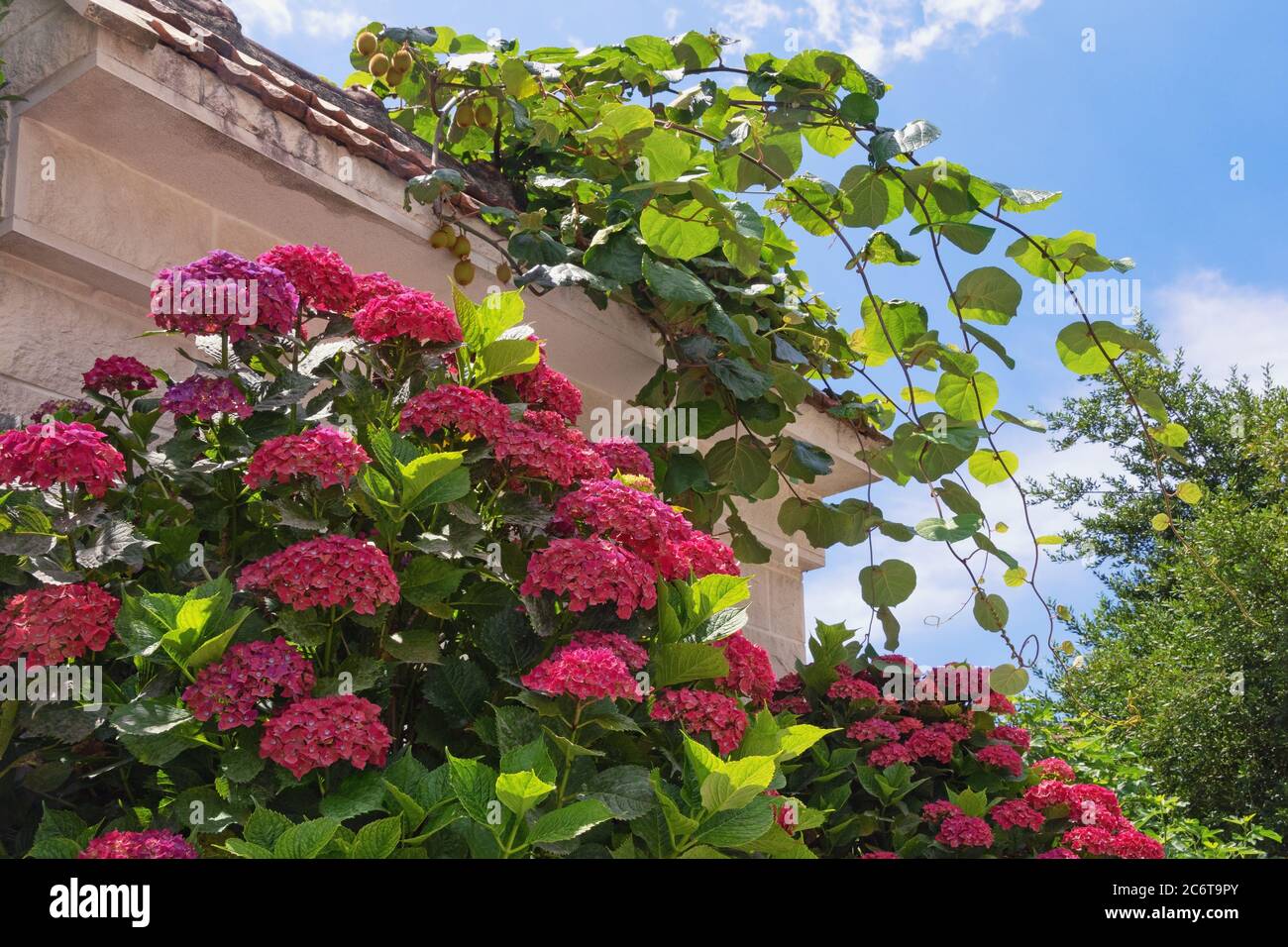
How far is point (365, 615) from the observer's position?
2113mm

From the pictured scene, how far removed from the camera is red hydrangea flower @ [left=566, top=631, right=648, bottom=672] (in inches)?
84.3

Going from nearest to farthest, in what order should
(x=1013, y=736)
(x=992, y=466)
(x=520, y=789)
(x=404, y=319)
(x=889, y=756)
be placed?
(x=520, y=789) < (x=404, y=319) < (x=889, y=756) < (x=1013, y=736) < (x=992, y=466)

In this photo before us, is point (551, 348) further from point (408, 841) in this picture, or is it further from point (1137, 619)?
point (1137, 619)

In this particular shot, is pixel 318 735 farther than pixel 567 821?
Yes

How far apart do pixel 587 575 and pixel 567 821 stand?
0.48 m

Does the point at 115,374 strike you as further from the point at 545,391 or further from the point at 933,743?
the point at 933,743

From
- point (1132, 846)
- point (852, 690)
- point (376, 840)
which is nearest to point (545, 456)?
point (376, 840)

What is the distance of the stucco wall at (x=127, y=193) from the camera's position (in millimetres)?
3070

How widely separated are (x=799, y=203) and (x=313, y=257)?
75.9 inches

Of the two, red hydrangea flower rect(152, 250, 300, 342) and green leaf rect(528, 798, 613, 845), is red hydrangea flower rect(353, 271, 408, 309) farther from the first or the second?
green leaf rect(528, 798, 613, 845)

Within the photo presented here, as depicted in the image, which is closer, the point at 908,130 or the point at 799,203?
the point at 908,130

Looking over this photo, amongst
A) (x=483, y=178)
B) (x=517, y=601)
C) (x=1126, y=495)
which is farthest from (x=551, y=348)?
(x=1126, y=495)

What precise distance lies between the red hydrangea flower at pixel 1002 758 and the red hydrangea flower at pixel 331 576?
2327 millimetres

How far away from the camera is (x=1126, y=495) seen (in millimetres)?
18000
